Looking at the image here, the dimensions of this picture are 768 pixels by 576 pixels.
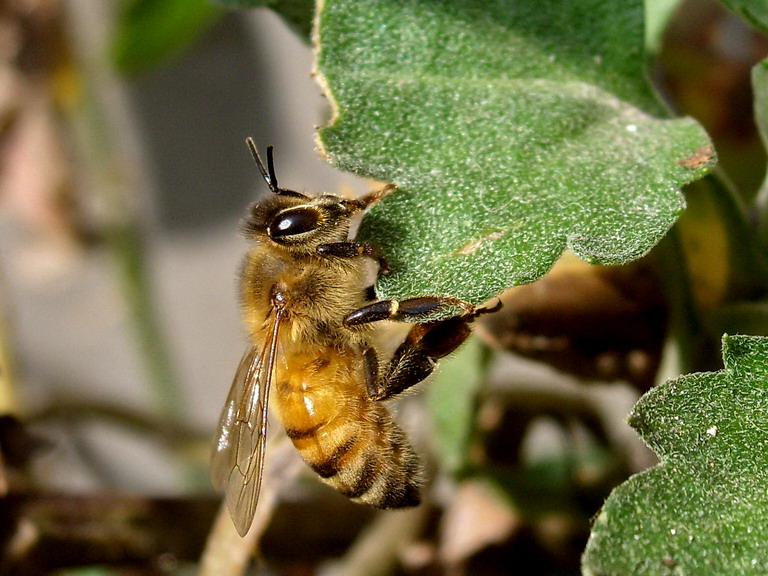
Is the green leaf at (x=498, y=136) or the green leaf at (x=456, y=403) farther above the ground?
the green leaf at (x=498, y=136)

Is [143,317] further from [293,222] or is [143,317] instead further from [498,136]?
[498,136]

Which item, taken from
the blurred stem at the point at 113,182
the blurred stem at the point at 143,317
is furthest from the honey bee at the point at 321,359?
the blurred stem at the point at 143,317

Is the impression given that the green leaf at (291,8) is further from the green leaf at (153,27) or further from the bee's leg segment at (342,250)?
the green leaf at (153,27)

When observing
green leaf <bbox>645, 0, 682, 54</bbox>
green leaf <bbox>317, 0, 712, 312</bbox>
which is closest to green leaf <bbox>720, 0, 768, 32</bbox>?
green leaf <bbox>317, 0, 712, 312</bbox>

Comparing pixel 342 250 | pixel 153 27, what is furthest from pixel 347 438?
pixel 153 27

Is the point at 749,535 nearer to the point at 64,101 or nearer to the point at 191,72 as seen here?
the point at 64,101

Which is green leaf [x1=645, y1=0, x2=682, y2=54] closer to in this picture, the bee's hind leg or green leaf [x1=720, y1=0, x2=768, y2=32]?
green leaf [x1=720, y1=0, x2=768, y2=32]

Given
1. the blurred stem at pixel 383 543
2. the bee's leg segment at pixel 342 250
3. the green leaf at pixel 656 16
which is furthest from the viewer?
the blurred stem at pixel 383 543

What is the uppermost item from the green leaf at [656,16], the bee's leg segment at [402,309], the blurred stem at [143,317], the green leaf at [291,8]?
the green leaf at [291,8]
